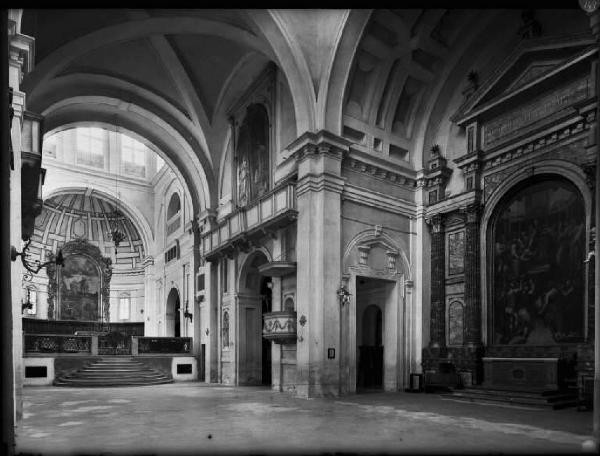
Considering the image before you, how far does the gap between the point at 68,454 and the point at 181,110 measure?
16.6 meters

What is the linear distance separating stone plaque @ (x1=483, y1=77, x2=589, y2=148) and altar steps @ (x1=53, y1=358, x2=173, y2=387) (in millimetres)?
14605

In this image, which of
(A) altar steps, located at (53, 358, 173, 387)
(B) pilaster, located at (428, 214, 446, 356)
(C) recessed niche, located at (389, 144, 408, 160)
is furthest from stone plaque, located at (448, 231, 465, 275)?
(A) altar steps, located at (53, 358, 173, 387)

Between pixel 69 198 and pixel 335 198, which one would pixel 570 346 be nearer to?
pixel 335 198

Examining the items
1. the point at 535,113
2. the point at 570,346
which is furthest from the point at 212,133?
the point at 570,346

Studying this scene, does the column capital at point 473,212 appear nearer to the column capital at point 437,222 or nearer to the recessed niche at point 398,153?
the column capital at point 437,222

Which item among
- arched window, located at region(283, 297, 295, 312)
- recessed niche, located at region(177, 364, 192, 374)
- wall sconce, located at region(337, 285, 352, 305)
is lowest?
recessed niche, located at region(177, 364, 192, 374)

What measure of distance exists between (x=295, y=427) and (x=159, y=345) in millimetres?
15323

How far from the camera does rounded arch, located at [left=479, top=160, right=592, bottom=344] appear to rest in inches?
485

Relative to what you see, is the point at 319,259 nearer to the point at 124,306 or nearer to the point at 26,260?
the point at 26,260

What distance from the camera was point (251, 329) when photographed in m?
19.6

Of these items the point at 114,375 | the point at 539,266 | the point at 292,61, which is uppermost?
the point at 292,61

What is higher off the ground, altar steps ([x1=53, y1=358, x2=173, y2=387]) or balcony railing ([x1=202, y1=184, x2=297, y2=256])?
balcony railing ([x1=202, y1=184, x2=297, y2=256])

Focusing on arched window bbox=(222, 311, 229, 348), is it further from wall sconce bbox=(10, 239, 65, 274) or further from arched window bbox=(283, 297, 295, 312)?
wall sconce bbox=(10, 239, 65, 274)

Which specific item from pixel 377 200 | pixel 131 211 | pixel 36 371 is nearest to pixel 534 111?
pixel 377 200
